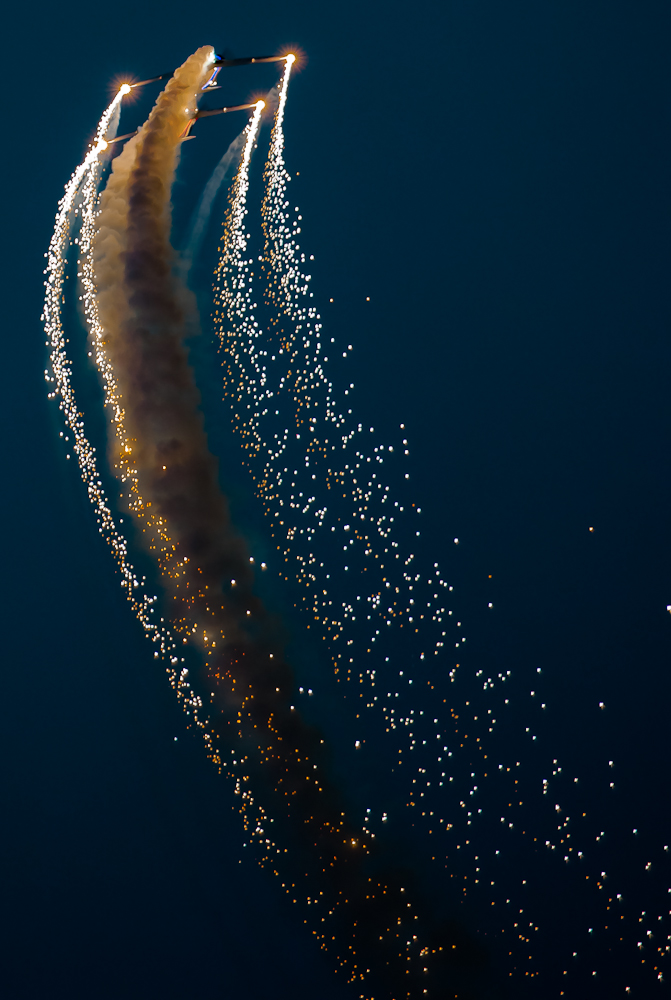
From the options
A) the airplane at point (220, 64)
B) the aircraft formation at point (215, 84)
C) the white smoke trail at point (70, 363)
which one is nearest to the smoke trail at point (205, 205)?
the aircraft formation at point (215, 84)

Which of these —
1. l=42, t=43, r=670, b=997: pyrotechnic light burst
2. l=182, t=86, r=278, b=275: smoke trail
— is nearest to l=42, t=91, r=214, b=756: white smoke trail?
l=42, t=43, r=670, b=997: pyrotechnic light burst

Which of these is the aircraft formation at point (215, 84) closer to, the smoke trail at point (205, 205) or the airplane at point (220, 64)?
the airplane at point (220, 64)

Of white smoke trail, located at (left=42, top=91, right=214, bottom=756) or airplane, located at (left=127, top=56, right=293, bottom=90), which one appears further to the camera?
white smoke trail, located at (left=42, top=91, right=214, bottom=756)

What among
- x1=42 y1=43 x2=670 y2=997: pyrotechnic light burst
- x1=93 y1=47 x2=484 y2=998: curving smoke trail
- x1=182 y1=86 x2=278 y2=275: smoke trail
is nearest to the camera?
x1=42 y1=43 x2=670 y2=997: pyrotechnic light burst

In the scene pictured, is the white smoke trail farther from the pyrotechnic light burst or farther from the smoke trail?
the smoke trail

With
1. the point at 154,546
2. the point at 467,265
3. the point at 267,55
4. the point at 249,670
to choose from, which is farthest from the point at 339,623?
the point at 267,55

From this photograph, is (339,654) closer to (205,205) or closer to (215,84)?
(205,205)

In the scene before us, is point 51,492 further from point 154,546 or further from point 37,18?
point 37,18
